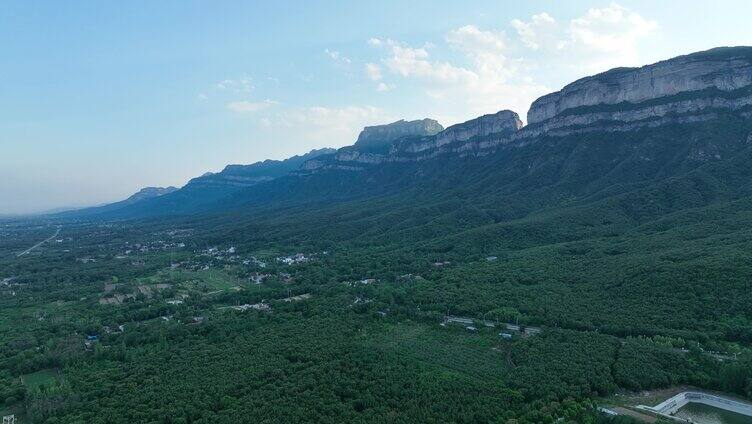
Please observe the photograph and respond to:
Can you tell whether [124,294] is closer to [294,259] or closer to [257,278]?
[257,278]

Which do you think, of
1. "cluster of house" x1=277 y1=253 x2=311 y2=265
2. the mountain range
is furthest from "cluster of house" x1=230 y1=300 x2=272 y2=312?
the mountain range

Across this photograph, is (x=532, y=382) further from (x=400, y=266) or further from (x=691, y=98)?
(x=691, y=98)

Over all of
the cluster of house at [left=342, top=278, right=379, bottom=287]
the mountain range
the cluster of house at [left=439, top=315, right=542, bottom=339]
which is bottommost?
the cluster of house at [left=439, top=315, right=542, bottom=339]

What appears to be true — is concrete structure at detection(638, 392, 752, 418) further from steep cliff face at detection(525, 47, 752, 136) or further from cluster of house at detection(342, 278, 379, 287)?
steep cliff face at detection(525, 47, 752, 136)

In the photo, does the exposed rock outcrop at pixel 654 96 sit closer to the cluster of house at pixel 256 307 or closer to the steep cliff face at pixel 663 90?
the steep cliff face at pixel 663 90

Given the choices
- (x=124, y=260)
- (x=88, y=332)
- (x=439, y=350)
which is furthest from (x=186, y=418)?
(x=124, y=260)

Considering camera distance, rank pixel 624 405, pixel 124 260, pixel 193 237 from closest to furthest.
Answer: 1. pixel 624 405
2. pixel 124 260
3. pixel 193 237

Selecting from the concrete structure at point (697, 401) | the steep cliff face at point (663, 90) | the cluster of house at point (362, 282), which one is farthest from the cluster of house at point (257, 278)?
the steep cliff face at point (663, 90)
